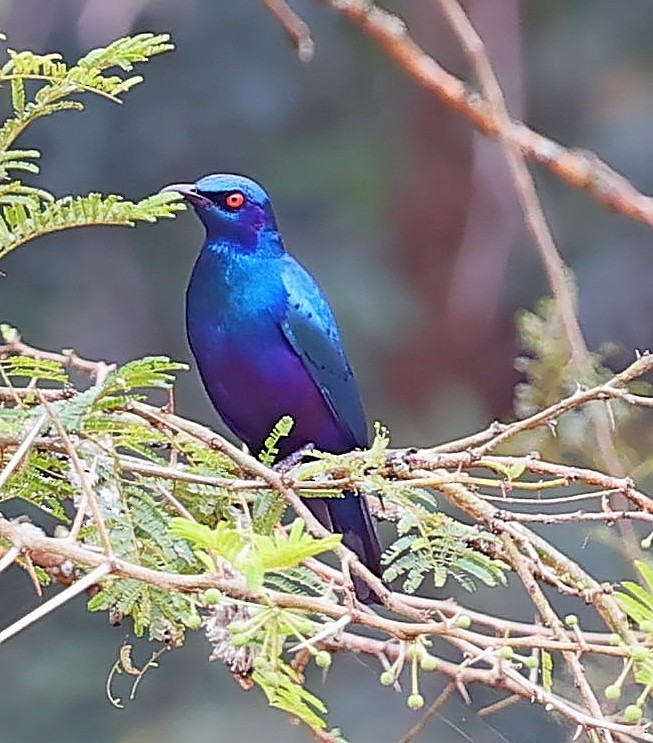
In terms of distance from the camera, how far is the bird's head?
207cm

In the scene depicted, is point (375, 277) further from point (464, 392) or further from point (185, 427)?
point (185, 427)

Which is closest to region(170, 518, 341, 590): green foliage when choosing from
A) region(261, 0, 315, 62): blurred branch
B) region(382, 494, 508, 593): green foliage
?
region(382, 494, 508, 593): green foliage

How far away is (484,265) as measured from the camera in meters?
4.62

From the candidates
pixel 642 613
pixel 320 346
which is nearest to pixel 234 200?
pixel 320 346

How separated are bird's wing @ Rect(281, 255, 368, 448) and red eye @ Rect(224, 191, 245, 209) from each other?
107 millimetres

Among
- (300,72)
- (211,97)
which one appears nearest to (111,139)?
(211,97)

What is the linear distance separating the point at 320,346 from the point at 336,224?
2950 millimetres

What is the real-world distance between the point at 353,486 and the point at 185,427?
0.69ft

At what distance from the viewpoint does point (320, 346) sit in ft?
6.94

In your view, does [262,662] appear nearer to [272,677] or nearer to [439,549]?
[272,677]

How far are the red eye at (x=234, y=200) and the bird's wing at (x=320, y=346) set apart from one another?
11cm

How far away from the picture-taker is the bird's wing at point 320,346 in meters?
2.09

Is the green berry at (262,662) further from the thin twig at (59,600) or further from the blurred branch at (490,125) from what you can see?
the blurred branch at (490,125)

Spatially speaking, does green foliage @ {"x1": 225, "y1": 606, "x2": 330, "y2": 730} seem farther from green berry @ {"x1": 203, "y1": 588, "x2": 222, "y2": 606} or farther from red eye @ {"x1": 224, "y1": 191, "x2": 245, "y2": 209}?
red eye @ {"x1": 224, "y1": 191, "x2": 245, "y2": 209}
